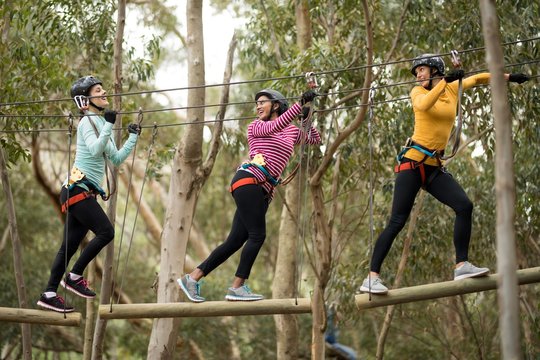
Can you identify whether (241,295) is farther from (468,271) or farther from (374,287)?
Result: (468,271)

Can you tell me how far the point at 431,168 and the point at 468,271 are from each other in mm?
661

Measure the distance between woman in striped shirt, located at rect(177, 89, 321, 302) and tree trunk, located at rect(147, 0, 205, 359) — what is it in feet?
9.13

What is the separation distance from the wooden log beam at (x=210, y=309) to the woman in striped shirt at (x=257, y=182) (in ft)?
0.23

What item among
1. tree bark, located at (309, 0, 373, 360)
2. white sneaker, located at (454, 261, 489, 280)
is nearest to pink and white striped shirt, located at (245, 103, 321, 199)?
white sneaker, located at (454, 261, 489, 280)

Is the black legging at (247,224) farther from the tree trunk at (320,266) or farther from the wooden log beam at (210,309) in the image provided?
the tree trunk at (320,266)

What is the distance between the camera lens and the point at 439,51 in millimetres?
9562

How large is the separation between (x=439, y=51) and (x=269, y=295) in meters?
8.28

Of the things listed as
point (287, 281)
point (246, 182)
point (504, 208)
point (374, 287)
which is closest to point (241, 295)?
point (246, 182)

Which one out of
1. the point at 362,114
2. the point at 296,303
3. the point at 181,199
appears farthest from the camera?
the point at 181,199

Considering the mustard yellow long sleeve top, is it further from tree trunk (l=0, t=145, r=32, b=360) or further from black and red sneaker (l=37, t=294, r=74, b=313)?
tree trunk (l=0, t=145, r=32, b=360)

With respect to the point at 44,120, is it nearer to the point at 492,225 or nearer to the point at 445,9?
the point at 445,9

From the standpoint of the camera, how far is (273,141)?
585 centimetres

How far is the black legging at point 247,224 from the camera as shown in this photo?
226 inches

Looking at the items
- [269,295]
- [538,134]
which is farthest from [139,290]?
[538,134]
